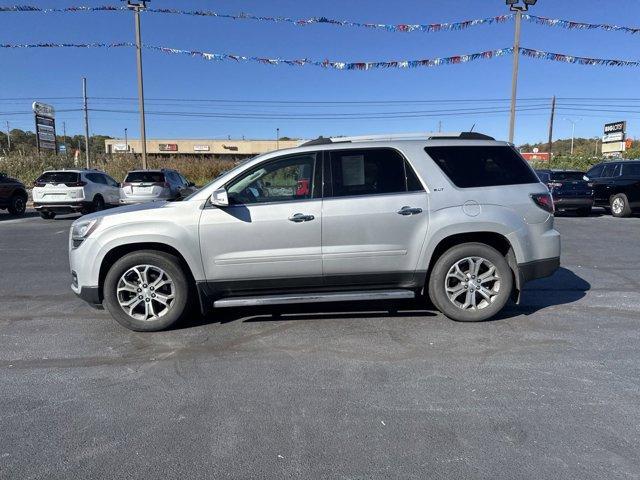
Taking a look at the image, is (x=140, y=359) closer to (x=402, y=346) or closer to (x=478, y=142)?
(x=402, y=346)

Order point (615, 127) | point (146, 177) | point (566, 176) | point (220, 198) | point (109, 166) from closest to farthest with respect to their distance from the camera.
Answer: point (220, 198) < point (566, 176) < point (146, 177) < point (109, 166) < point (615, 127)

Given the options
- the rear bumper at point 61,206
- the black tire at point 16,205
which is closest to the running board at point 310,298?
the rear bumper at point 61,206

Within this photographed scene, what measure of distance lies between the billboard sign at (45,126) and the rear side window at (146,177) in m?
19.1

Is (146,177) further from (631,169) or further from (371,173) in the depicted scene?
(631,169)

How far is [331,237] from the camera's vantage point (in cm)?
500

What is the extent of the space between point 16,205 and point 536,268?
18401mm

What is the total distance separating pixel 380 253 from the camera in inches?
199

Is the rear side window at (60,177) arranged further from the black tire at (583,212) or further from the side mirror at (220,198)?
the black tire at (583,212)

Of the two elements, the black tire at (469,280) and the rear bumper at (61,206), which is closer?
the black tire at (469,280)

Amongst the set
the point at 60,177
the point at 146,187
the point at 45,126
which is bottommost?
the point at 146,187

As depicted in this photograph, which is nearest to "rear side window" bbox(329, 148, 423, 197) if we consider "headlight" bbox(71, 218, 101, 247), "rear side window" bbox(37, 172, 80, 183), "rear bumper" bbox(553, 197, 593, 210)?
A: "headlight" bbox(71, 218, 101, 247)

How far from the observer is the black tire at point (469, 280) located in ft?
17.0

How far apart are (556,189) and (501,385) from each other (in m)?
14.3

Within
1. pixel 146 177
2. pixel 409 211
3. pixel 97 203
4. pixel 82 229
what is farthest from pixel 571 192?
pixel 97 203
